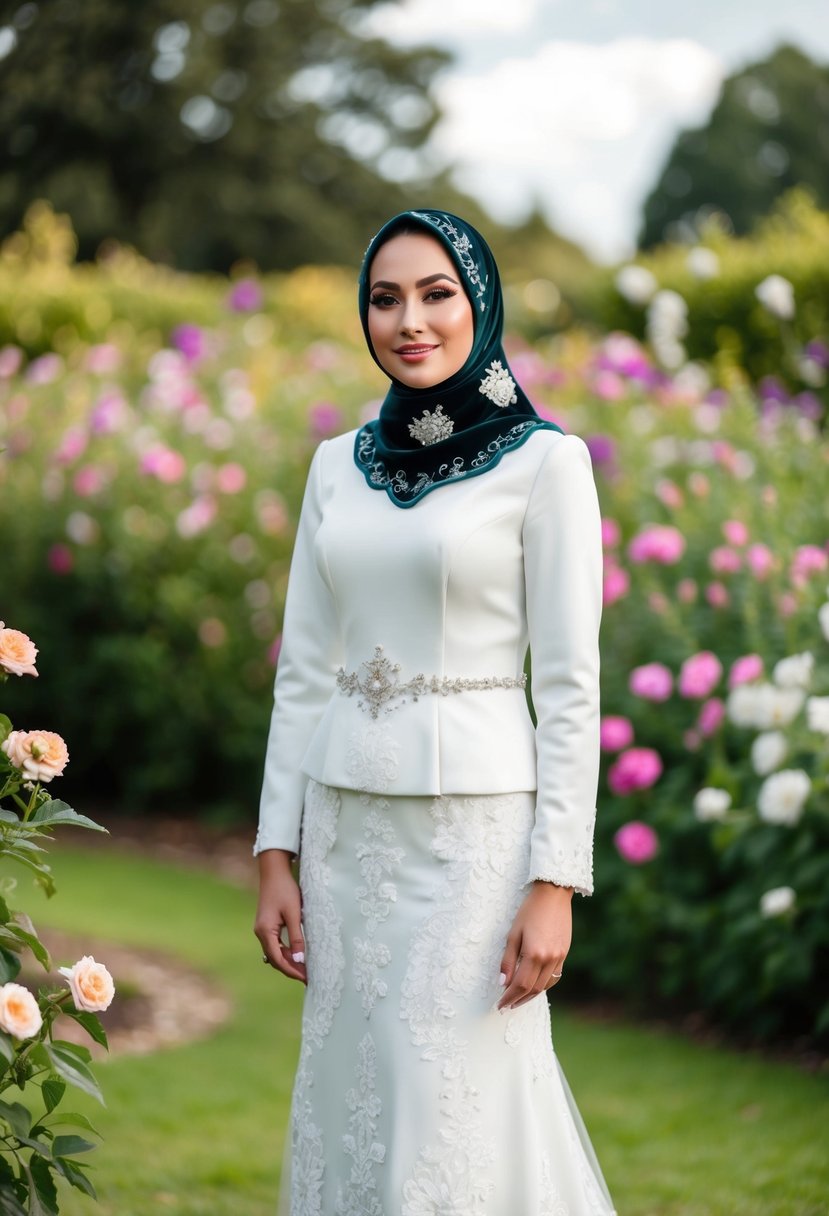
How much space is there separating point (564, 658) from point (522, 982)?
487 millimetres

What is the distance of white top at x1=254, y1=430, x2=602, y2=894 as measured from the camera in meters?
2.17

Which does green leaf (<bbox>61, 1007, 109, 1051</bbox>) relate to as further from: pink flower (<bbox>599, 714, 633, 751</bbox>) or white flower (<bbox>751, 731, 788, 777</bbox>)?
pink flower (<bbox>599, 714, 633, 751</bbox>)

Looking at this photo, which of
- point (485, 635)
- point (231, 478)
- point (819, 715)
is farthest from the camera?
point (231, 478)

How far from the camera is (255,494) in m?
7.99

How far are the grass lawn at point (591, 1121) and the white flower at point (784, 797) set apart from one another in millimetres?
846

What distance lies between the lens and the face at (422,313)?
2.23 meters

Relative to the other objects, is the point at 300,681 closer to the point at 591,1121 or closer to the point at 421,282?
the point at 421,282

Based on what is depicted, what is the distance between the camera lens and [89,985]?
204 cm

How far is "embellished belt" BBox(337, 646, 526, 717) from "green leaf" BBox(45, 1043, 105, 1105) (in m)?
0.68

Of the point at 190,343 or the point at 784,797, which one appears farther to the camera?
the point at 190,343

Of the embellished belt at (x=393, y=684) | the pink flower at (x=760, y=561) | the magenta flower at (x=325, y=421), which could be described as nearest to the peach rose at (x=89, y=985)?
A: the embellished belt at (x=393, y=684)

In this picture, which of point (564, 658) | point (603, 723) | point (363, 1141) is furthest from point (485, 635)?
point (603, 723)

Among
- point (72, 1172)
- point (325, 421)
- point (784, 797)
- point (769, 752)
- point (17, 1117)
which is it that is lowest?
point (72, 1172)

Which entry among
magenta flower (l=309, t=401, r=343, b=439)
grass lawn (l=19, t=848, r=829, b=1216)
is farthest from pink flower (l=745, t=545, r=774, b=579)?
magenta flower (l=309, t=401, r=343, b=439)
